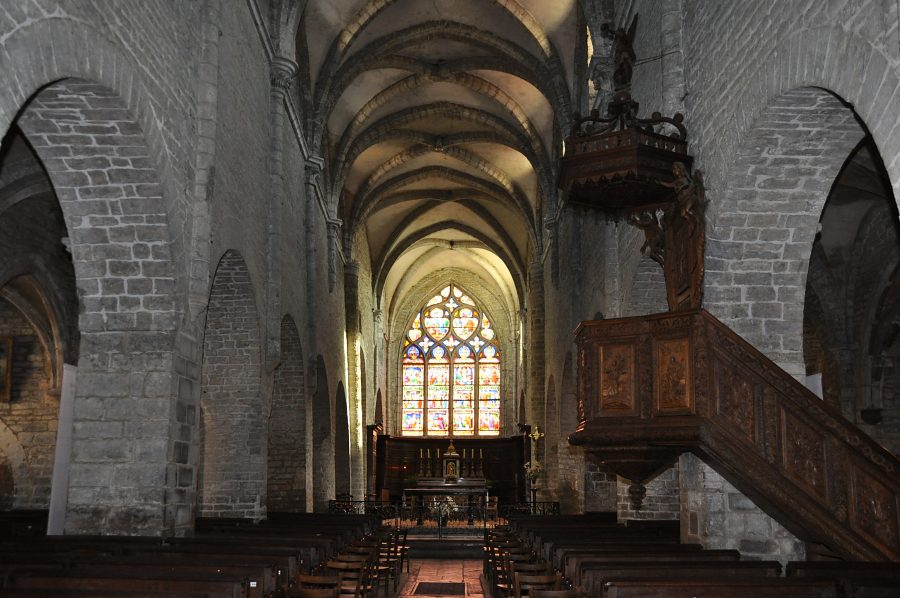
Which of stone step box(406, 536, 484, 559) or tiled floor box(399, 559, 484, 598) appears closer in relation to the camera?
tiled floor box(399, 559, 484, 598)

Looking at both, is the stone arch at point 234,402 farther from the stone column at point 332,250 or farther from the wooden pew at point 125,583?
the stone column at point 332,250

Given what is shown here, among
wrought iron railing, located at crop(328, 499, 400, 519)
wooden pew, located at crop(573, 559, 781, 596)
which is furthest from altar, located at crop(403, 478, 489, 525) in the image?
wooden pew, located at crop(573, 559, 781, 596)

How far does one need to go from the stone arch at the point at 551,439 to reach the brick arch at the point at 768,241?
14127 millimetres

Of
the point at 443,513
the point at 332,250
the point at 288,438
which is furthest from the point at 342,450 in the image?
the point at 288,438

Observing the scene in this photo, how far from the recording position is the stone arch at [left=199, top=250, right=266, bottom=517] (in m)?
13.2

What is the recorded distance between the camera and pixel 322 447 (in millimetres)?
21234

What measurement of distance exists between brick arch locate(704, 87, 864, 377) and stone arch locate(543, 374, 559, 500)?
14127 millimetres

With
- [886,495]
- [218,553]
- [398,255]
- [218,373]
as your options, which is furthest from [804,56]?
[398,255]

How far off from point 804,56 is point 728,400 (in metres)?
2.68

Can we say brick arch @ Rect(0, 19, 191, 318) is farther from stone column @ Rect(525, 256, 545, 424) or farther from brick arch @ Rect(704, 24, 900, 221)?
stone column @ Rect(525, 256, 545, 424)

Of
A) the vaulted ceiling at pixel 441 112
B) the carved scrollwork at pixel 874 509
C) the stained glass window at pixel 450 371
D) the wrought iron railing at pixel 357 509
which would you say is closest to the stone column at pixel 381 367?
the vaulted ceiling at pixel 441 112

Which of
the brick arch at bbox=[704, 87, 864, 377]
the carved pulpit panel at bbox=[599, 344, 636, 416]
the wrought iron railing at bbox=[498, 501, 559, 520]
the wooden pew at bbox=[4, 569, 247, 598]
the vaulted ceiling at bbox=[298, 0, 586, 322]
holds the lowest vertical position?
the wooden pew at bbox=[4, 569, 247, 598]

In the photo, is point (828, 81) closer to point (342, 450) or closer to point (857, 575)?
point (857, 575)

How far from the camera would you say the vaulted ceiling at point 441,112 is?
61.1 feet
